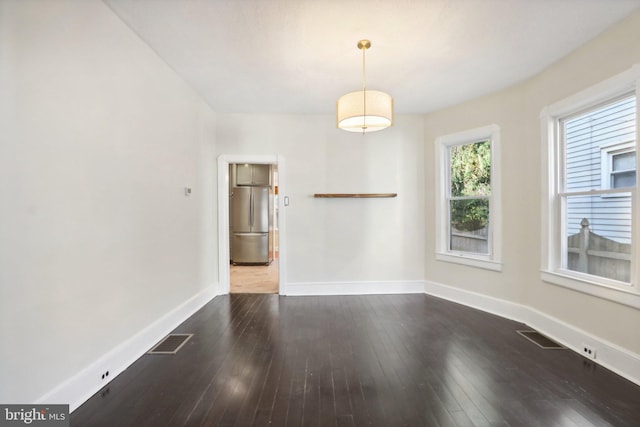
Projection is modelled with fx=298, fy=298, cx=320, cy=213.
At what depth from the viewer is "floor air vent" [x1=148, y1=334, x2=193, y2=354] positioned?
255 centimetres

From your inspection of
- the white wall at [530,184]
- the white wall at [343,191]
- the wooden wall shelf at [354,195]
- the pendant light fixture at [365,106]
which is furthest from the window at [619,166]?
the wooden wall shelf at [354,195]

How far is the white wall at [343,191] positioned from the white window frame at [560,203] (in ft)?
5.35

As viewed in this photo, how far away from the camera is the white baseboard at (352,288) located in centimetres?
432

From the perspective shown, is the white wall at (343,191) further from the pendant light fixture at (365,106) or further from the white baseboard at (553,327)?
the pendant light fixture at (365,106)

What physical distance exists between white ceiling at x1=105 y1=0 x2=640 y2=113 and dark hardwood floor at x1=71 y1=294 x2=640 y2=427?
2583mm

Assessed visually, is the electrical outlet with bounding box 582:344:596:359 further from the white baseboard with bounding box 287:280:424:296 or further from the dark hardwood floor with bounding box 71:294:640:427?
the white baseboard with bounding box 287:280:424:296

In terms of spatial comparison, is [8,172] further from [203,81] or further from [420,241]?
[420,241]

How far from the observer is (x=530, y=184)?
317 centimetres

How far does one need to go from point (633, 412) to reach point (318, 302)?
290 cm

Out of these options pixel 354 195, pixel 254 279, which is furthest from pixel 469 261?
pixel 254 279

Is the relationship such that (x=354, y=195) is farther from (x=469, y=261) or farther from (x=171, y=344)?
(x=171, y=344)

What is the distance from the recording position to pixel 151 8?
2.06m

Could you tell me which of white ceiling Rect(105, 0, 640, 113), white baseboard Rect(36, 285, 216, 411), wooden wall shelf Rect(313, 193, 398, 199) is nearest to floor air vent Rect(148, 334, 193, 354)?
white baseboard Rect(36, 285, 216, 411)

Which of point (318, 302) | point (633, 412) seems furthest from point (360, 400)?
point (318, 302)
